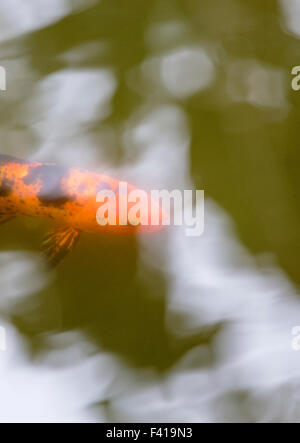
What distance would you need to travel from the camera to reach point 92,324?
3.97 feet

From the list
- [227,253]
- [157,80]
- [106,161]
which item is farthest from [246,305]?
[157,80]

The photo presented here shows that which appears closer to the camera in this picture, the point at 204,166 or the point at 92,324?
the point at 92,324

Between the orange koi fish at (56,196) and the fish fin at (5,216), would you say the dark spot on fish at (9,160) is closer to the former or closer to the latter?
the orange koi fish at (56,196)

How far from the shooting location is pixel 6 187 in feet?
4.25

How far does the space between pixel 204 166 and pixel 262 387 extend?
0.53 m

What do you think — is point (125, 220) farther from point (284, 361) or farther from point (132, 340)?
point (284, 361)

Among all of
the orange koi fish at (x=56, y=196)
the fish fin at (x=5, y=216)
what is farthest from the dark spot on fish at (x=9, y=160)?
the fish fin at (x=5, y=216)

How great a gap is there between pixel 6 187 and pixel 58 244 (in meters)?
0.19

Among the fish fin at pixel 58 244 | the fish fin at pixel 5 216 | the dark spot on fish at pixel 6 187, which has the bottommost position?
the fish fin at pixel 58 244

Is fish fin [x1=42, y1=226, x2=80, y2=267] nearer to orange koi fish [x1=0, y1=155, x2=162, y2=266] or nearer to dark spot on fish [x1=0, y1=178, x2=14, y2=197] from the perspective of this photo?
orange koi fish [x1=0, y1=155, x2=162, y2=266]

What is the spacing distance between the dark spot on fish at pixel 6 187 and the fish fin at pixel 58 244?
0.48 ft

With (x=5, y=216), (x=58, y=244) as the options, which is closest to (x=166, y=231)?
(x=58, y=244)

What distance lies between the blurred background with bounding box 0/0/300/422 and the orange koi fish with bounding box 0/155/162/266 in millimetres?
31

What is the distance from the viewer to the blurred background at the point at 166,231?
1.16 meters
